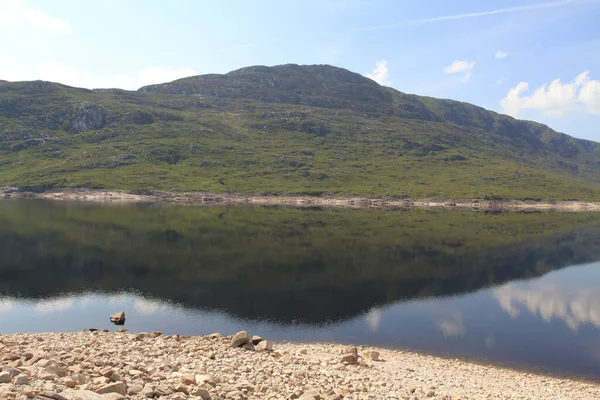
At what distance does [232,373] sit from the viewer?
23.7 meters

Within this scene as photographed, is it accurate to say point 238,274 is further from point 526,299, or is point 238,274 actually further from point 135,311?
point 526,299

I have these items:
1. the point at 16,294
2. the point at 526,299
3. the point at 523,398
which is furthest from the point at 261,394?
the point at 526,299

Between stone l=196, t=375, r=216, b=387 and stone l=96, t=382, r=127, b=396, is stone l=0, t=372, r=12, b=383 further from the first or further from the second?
stone l=196, t=375, r=216, b=387

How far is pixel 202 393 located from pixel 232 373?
506 centimetres

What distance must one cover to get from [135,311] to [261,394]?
30.0m

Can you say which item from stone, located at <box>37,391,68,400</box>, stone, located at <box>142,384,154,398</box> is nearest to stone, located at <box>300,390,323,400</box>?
stone, located at <box>142,384,154,398</box>

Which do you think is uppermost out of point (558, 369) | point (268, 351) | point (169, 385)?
point (169, 385)

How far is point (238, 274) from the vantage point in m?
64.6

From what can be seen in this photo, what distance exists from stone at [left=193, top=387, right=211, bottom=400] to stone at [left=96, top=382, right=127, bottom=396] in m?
3.02

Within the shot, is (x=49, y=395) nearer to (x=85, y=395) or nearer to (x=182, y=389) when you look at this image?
(x=85, y=395)

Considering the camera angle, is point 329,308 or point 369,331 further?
point 329,308

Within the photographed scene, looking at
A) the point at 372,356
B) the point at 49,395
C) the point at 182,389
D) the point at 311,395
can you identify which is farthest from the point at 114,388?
the point at 372,356

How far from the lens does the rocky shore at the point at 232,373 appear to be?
17.5m

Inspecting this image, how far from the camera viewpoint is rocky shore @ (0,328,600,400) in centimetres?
1747
